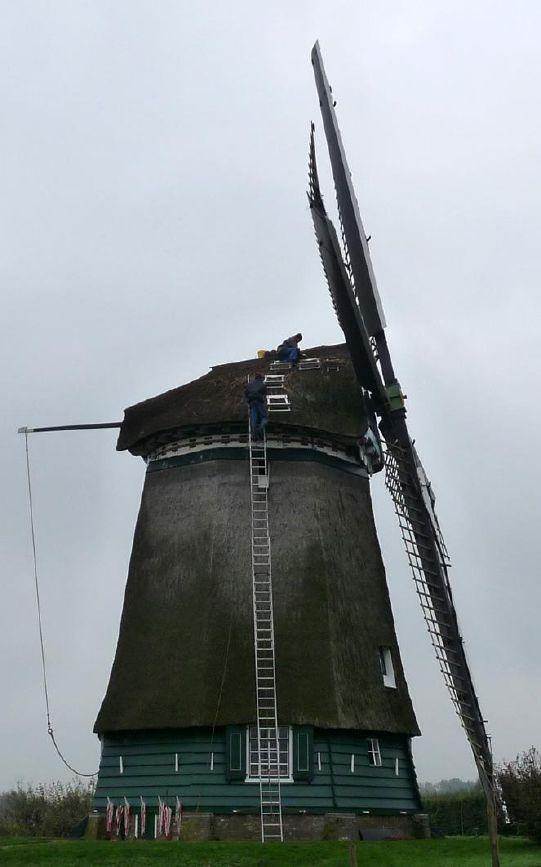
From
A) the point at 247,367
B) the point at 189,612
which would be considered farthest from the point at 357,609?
Result: the point at 247,367

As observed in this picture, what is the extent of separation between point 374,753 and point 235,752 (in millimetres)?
3007

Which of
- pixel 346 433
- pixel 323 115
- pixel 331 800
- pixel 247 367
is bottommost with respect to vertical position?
pixel 331 800

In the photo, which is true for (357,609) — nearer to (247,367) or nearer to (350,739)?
(350,739)

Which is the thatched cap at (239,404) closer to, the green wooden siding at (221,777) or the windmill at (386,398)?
the windmill at (386,398)

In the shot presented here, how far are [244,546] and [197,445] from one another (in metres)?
2.58

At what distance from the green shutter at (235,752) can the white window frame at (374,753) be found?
268 centimetres

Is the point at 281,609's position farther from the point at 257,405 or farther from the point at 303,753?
the point at 257,405

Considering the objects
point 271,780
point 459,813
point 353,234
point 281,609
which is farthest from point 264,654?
point 459,813

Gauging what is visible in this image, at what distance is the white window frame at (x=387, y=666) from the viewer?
22172 millimetres

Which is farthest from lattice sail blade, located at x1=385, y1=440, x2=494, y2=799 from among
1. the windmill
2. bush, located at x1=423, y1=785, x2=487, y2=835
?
bush, located at x1=423, y1=785, x2=487, y2=835

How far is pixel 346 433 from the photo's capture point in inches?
894

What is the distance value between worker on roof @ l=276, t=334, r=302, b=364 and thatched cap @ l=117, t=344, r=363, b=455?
1.66 feet

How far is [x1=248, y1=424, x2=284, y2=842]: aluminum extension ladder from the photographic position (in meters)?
19.7

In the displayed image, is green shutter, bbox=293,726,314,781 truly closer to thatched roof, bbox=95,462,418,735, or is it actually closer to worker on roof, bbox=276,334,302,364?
thatched roof, bbox=95,462,418,735
